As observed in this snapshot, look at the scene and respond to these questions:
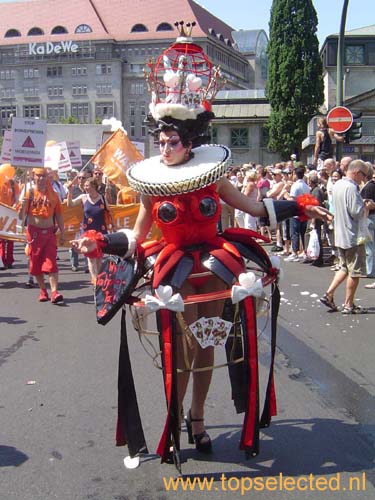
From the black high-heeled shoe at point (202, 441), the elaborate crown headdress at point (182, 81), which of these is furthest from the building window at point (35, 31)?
the black high-heeled shoe at point (202, 441)

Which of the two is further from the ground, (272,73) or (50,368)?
(272,73)

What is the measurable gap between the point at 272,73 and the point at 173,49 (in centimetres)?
5497

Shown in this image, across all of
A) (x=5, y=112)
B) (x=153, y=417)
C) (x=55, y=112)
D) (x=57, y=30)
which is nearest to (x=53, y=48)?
(x=57, y=30)

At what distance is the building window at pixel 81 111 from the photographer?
98.2 meters

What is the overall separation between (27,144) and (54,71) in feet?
304

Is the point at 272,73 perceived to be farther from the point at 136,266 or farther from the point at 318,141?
the point at 136,266

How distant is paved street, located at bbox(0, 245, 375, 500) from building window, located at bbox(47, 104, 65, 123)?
9523 cm

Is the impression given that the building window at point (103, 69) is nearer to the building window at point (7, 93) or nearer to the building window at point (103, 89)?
the building window at point (103, 89)

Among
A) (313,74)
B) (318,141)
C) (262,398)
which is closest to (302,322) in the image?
(262,398)

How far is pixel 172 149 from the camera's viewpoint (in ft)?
13.1

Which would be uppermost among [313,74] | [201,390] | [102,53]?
[102,53]

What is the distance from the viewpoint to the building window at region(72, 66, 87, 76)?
98.3 m

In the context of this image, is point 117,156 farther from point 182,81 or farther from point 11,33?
point 11,33

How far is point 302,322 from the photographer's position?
8195 mm
